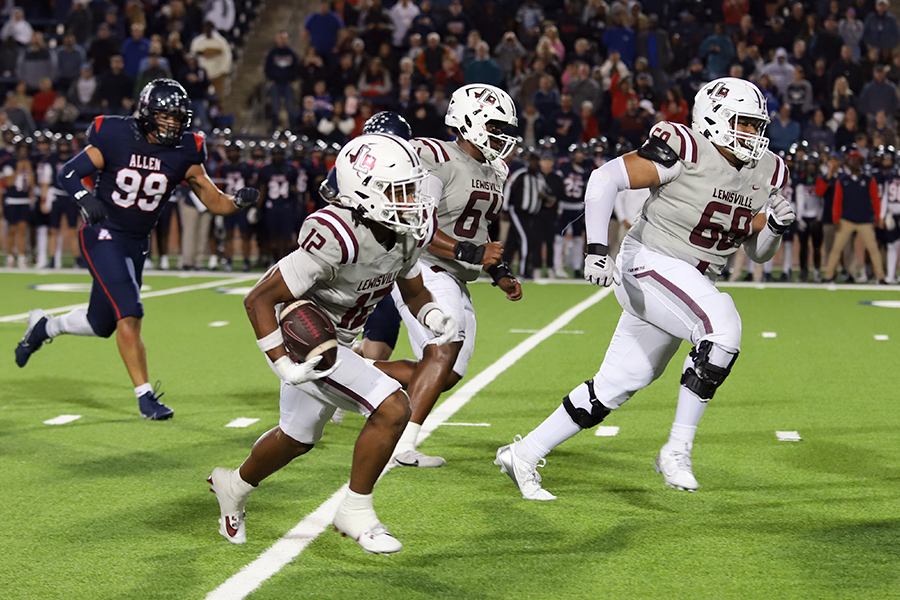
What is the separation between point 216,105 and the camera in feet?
65.8

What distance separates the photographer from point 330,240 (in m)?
3.90

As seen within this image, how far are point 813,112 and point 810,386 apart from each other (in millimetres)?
11412

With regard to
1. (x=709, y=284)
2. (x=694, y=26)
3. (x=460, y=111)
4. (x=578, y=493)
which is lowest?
(x=578, y=493)

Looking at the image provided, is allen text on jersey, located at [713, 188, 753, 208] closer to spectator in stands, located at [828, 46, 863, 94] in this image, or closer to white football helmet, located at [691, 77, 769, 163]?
white football helmet, located at [691, 77, 769, 163]

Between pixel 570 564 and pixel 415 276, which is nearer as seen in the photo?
pixel 570 564

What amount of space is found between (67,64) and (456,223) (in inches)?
684

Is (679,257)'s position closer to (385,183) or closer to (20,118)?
(385,183)

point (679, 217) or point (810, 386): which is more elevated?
point (679, 217)

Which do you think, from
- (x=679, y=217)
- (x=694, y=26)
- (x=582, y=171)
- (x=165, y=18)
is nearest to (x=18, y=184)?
(x=165, y=18)

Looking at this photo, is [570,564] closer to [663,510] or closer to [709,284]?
[663,510]

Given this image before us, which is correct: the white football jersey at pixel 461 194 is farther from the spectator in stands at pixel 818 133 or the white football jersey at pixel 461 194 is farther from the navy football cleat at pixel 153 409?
the spectator in stands at pixel 818 133

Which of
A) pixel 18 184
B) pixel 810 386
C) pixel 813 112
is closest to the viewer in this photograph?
pixel 810 386

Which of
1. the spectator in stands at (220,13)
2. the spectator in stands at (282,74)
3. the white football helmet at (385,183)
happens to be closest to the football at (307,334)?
the white football helmet at (385,183)

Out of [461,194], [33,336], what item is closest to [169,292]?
[33,336]
